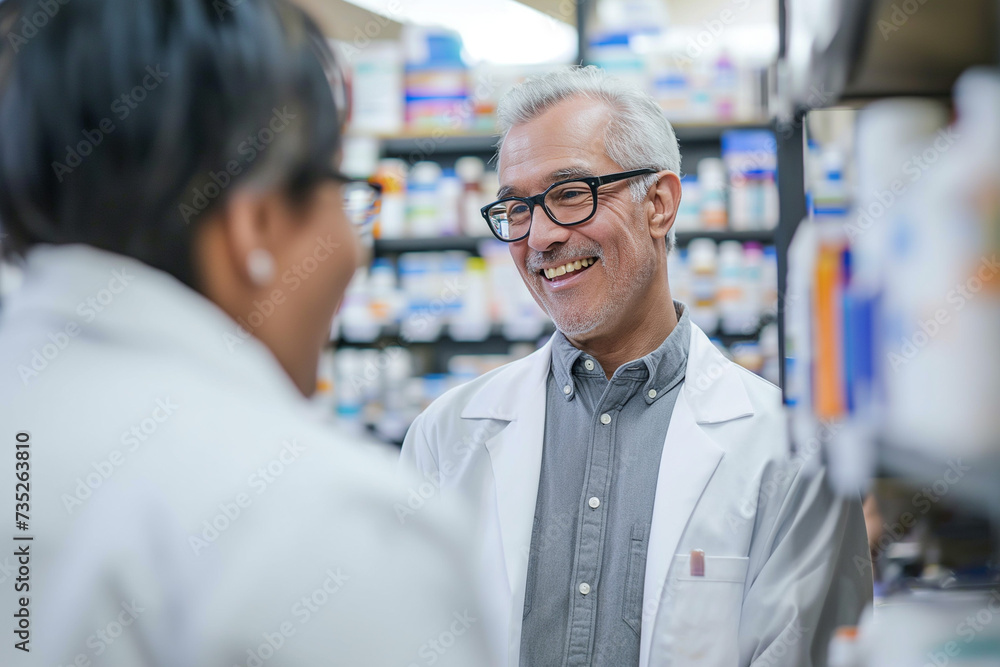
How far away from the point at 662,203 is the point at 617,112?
0.64 feet

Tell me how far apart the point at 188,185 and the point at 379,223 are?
9.99ft

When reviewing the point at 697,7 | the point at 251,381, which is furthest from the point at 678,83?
the point at 251,381
